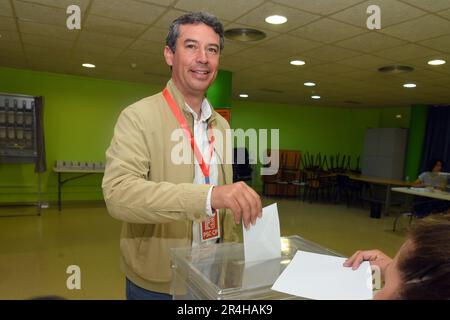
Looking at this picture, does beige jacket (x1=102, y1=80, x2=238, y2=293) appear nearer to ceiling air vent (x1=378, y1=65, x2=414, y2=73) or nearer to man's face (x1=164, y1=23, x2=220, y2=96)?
man's face (x1=164, y1=23, x2=220, y2=96)

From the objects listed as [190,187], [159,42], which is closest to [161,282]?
[190,187]

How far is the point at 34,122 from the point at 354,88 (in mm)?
6133

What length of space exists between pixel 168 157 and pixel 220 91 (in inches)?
169

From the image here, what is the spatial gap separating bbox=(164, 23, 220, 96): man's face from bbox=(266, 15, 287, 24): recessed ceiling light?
2112 millimetres

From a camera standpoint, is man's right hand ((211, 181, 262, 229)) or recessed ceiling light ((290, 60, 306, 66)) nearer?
man's right hand ((211, 181, 262, 229))

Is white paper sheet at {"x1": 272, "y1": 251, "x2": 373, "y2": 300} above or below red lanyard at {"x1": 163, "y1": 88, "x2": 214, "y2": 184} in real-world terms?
below

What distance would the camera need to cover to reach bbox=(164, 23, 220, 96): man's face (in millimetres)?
1028

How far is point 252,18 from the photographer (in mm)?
2990

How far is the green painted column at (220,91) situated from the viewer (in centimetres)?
509

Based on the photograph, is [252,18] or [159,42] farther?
[159,42]

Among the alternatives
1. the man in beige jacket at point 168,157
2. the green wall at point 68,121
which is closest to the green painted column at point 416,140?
the green wall at point 68,121

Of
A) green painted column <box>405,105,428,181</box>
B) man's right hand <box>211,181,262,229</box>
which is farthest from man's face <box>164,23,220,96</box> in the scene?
green painted column <box>405,105,428,181</box>
